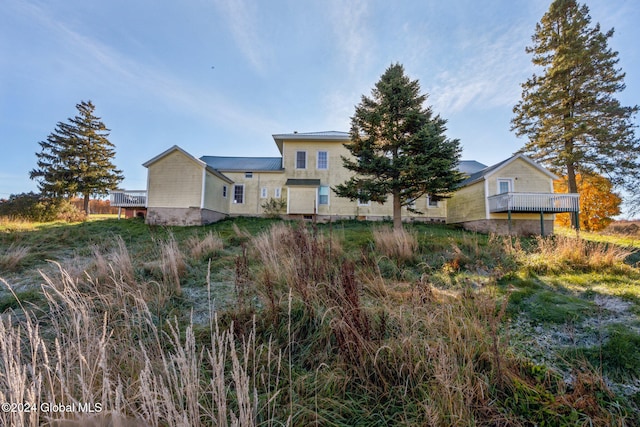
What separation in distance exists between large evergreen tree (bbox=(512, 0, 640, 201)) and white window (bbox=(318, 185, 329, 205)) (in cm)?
1473

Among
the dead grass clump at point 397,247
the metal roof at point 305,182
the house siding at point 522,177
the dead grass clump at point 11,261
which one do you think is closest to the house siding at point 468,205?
the house siding at point 522,177

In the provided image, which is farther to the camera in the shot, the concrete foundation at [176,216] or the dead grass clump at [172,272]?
the concrete foundation at [176,216]

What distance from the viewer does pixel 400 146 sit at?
1052cm

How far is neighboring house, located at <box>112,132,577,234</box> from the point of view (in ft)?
49.3

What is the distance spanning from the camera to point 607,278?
454 centimetres

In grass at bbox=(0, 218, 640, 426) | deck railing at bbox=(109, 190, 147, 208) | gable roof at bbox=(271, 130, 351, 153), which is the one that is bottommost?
grass at bbox=(0, 218, 640, 426)

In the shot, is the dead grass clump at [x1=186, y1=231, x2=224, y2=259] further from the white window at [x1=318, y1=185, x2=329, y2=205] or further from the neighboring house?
the white window at [x1=318, y1=185, x2=329, y2=205]

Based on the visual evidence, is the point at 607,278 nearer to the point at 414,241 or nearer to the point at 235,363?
the point at 414,241

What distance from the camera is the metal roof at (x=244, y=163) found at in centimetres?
1908

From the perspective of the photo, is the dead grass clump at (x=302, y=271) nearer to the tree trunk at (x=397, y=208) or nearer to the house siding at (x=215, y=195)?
the tree trunk at (x=397, y=208)

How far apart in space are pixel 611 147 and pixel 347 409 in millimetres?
22818

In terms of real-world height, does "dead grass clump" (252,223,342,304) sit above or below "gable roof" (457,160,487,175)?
below

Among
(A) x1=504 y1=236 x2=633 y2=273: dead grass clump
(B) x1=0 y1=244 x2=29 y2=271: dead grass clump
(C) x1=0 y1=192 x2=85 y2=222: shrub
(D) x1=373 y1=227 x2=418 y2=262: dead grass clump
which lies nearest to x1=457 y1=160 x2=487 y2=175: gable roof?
(A) x1=504 y1=236 x2=633 y2=273: dead grass clump

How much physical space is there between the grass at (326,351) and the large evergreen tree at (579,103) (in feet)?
54.4
